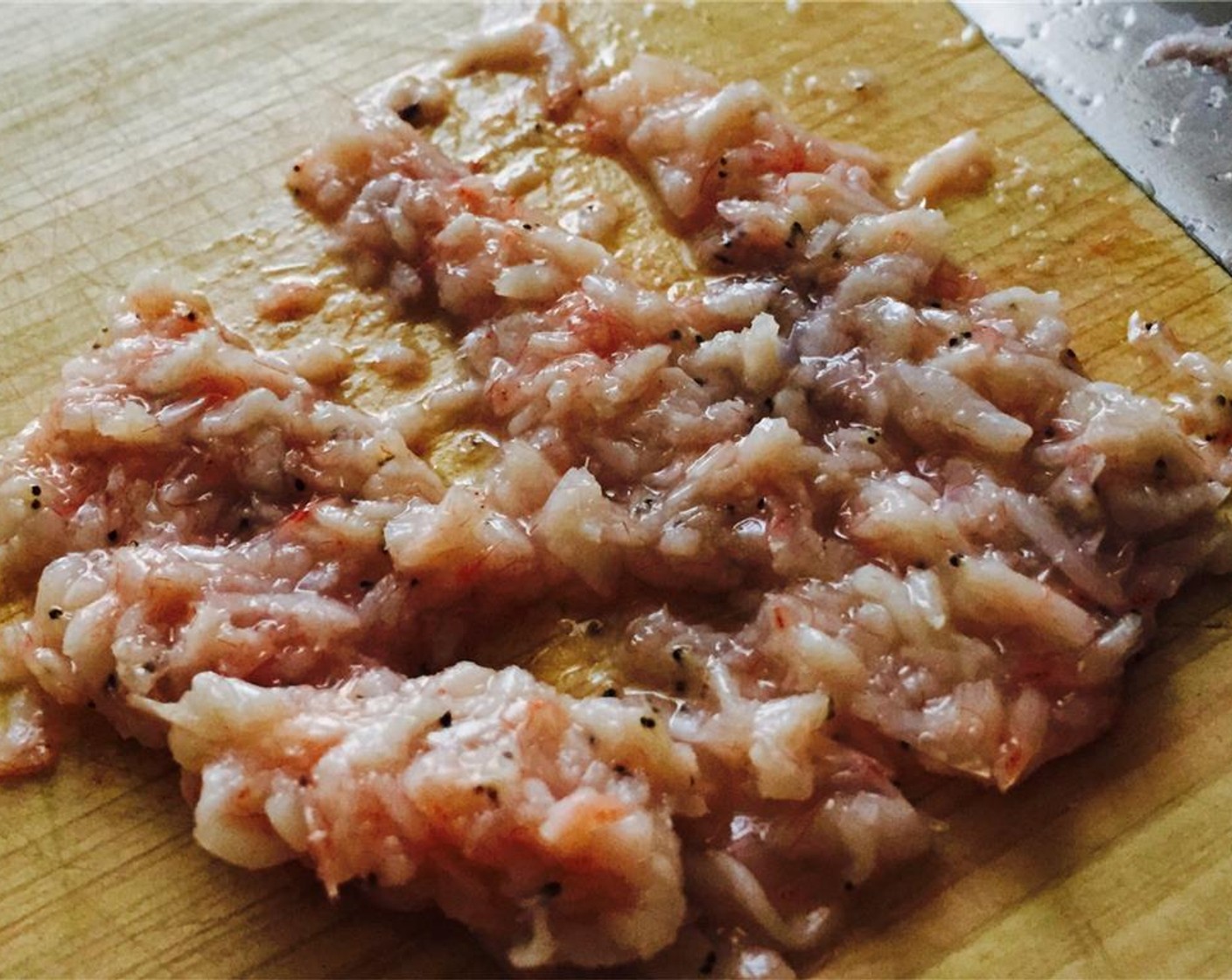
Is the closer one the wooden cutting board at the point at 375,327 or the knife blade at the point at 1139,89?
the wooden cutting board at the point at 375,327

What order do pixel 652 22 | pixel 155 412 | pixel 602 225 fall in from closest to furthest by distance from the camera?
pixel 155 412 → pixel 602 225 → pixel 652 22

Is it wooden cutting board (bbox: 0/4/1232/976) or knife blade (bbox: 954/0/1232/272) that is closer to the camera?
wooden cutting board (bbox: 0/4/1232/976)

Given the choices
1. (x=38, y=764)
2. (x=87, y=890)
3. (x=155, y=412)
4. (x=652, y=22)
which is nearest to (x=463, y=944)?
(x=87, y=890)

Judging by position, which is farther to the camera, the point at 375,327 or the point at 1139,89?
the point at 1139,89

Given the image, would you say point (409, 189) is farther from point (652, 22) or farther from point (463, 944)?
point (463, 944)
